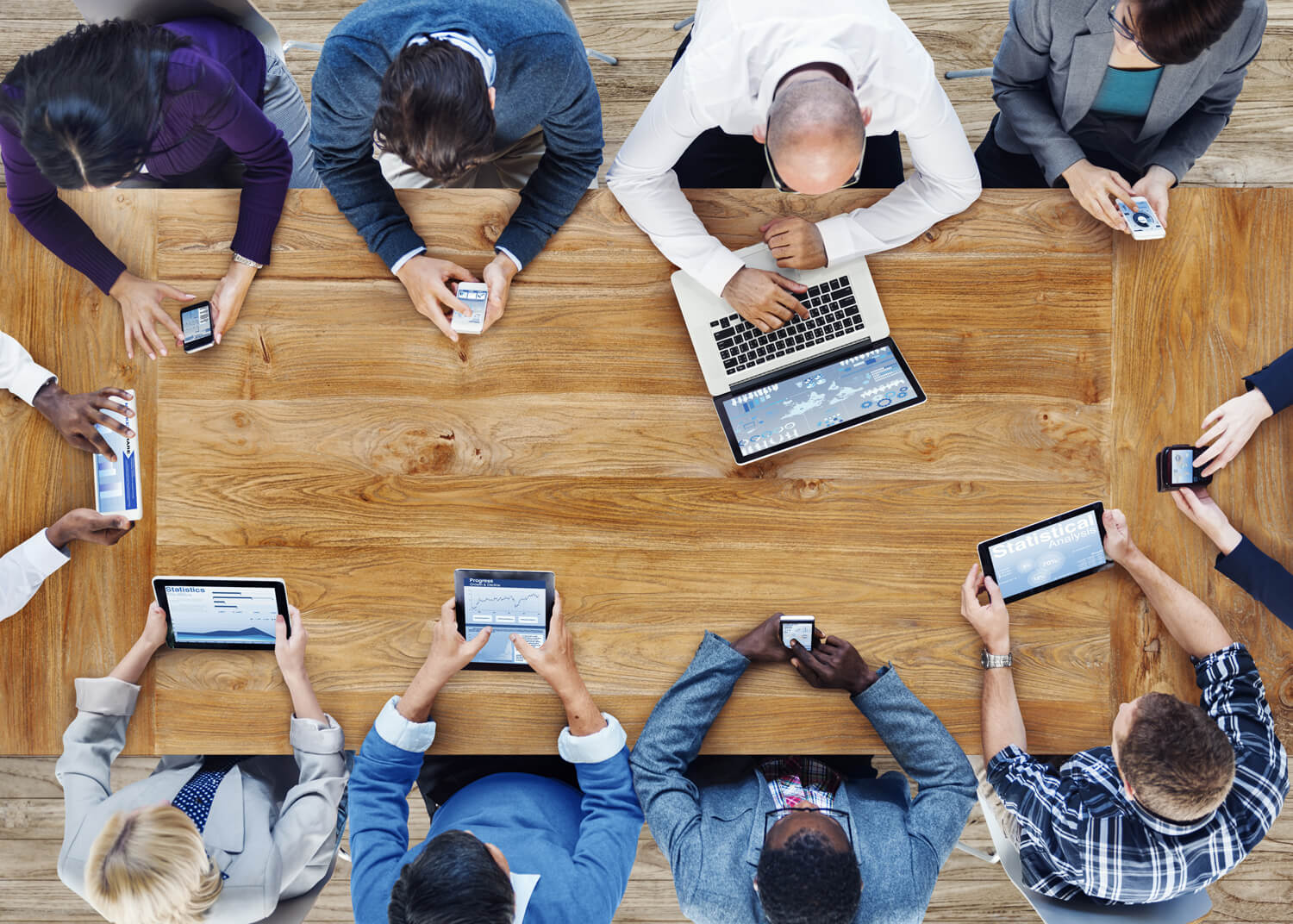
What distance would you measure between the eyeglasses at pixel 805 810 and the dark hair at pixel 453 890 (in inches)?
19.3

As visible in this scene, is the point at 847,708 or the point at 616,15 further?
the point at 616,15

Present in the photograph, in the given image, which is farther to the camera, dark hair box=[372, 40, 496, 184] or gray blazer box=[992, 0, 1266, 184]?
gray blazer box=[992, 0, 1266, 184]

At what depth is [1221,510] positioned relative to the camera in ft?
5.21

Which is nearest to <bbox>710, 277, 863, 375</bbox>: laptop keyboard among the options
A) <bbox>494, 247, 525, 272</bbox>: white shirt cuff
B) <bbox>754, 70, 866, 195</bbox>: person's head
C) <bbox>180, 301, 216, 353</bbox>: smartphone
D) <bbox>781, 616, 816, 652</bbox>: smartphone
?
<bbox>754, 70, 866, 195</bbox>: person's head

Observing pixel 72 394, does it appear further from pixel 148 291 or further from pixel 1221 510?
pixel 1221 510

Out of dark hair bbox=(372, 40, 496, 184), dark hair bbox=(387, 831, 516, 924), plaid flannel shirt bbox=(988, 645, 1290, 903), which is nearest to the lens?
dark hair bbox=(372, 40, 496, 184)

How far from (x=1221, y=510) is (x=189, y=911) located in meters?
2.08

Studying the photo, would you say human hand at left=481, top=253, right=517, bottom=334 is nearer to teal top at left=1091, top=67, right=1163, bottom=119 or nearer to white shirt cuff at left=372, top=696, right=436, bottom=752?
white shirt cuff at left=372, top=696, right=436, bottom=752

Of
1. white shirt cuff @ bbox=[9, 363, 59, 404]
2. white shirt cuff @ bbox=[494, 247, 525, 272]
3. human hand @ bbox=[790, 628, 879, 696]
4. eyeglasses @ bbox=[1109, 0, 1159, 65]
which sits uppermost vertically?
eyeglasses @ bbox=[1109, 0, 1159, 65]

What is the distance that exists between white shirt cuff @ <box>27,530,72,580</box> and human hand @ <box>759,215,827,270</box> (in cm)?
148

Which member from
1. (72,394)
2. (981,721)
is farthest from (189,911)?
(981,721)

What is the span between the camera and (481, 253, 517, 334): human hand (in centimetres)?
157

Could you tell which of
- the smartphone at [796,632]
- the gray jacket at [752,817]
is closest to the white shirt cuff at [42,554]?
the gray jacket at [752,817]

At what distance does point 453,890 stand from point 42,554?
1.00 m
